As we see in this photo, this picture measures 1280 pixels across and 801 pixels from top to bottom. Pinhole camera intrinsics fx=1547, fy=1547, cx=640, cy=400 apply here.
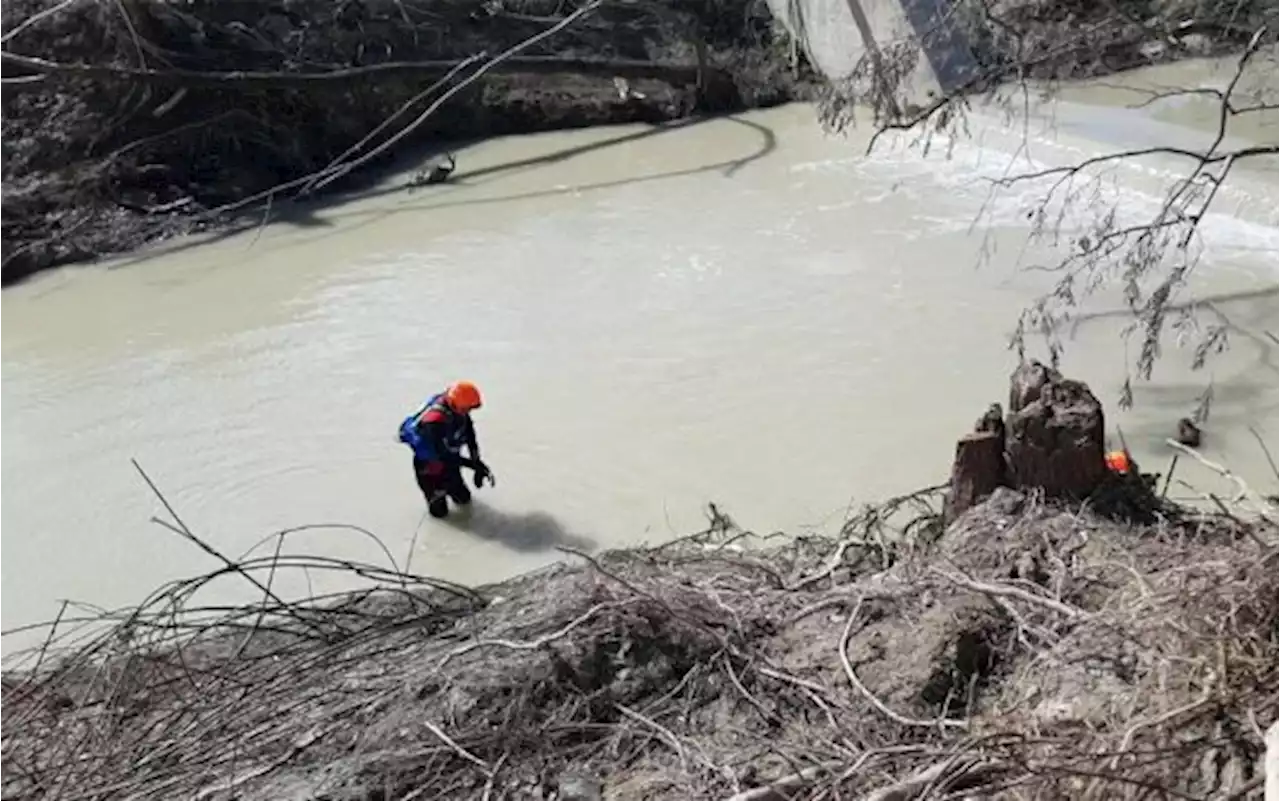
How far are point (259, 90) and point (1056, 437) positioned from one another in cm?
991

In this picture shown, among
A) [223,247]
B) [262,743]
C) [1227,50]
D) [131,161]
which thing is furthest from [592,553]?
[1227,50]

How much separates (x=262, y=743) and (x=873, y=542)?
1.99 meters

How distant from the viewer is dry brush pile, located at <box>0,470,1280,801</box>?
3.20 m

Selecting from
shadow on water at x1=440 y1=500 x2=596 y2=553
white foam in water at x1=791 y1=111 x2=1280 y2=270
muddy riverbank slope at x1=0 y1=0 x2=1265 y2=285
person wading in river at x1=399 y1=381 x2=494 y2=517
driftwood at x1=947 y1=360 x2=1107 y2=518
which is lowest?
shadow on water at x1=440 y1=500 x2=596 y2=553

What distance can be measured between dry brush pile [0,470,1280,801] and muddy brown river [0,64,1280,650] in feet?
6.79

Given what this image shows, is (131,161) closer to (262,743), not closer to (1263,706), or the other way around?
(262,743)

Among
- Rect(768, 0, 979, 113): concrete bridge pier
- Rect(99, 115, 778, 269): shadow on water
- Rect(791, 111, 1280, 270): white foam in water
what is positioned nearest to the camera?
Rect(791, 111, 1280, 270): white foam in water

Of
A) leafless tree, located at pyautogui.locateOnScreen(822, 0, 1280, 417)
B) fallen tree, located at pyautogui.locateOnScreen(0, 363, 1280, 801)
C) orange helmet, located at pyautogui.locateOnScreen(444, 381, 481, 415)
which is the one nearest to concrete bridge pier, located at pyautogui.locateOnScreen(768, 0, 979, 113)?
leafless tree, located at pyautogui.locateOnScreen(822, 0, 1280, 417)

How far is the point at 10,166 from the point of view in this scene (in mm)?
12664

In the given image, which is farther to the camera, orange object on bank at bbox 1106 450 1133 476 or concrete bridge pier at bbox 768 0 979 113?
concrete bridge pier at bbox 768 0 979 113

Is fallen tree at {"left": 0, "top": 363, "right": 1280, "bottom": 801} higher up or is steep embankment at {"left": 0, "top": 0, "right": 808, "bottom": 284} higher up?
steep embankment at {"left": 0, "top": 0, "right": 808, "bottom": 284}

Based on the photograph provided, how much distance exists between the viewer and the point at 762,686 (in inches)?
150

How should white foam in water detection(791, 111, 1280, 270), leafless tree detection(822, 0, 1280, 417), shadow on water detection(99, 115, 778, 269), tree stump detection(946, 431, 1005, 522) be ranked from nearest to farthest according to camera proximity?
tree stump detection(946, 431, 1005, 522), leafless tree detection(822, 0, 1280, 417), white foam in water detection(791, 111, 1280, 270), shadow on water detection(99, 115, 778, 269)

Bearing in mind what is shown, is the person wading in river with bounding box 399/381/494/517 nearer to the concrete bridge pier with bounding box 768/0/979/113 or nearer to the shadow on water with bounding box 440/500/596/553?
the shadow on water with bounding box 440/500/596/553
